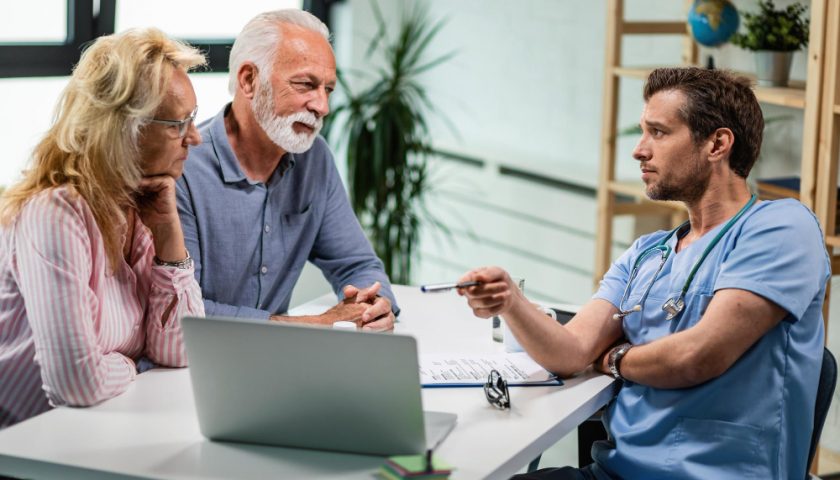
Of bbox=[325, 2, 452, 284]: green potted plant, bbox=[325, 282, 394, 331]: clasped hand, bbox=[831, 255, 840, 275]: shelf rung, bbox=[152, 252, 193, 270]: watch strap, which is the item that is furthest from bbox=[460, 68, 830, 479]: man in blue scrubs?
bbox=[325, 2, 452, 284]: green potted plant

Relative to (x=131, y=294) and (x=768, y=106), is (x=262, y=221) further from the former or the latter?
(x=768, y=106)

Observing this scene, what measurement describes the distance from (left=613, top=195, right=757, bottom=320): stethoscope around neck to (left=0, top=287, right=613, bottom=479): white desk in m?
0.15

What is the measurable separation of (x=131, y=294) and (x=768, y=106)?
2.43 metres

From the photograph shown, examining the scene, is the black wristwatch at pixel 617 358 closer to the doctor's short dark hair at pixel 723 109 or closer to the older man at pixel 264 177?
the doctor's short dark hair at pixel 723 109

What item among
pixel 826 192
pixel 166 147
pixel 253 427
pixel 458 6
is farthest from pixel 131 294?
pixel 458 6

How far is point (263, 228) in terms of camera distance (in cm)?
264

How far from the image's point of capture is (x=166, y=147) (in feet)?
6.77

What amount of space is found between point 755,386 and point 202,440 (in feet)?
3.04

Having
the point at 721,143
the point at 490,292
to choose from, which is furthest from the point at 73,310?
the point at 721,143

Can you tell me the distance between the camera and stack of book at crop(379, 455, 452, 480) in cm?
161

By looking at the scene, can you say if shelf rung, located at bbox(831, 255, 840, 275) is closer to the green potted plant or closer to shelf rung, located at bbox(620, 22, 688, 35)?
shelf rung, located at bbox(620, 22, 688, 35)

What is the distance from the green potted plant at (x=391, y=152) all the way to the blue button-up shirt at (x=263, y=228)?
181 cm

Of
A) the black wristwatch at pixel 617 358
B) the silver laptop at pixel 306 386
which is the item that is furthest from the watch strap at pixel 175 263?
the black wristwatch at pixel 617 358

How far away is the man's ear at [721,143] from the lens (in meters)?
2.12
